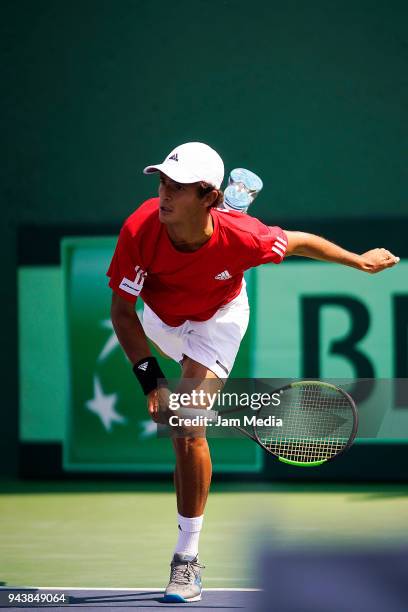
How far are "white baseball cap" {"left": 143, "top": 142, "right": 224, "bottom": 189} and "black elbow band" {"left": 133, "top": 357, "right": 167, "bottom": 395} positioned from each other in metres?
0.67

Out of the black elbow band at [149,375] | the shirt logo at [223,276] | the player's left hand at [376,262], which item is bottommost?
the black elbow band at [149,375]

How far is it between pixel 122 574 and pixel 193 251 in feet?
4.80

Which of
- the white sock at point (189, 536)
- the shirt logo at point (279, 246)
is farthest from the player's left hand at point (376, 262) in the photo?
the white sock at point (189, 536)

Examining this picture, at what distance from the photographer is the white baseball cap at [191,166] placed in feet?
14.6

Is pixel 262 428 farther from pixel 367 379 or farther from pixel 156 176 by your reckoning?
pixel 156 176

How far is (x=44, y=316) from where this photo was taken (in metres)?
8.20

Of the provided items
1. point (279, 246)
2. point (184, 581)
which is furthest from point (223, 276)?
point (184, 581)

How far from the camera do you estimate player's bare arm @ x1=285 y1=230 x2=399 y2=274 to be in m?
4.76

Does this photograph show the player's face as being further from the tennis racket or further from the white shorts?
the tennis racket

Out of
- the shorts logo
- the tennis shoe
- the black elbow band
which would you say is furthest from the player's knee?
the shorts logo

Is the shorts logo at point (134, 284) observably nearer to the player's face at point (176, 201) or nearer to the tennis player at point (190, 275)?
the tennis player at point (190, 275)

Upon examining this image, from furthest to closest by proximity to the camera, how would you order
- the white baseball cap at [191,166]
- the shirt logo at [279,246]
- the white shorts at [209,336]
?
1. the white shorts at [209,336]
2. the shirt logo at [279,246]
3. the white baseball cap at [191,166]

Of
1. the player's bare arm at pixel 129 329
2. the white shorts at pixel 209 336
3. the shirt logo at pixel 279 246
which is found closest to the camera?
the player's bare arm at pixel 129 329

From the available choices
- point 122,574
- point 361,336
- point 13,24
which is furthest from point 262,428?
point 13,24
